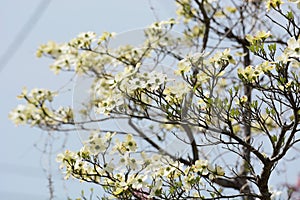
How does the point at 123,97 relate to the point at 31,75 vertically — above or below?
below

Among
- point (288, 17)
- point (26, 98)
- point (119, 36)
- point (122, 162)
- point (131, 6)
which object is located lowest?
point (122, 162)

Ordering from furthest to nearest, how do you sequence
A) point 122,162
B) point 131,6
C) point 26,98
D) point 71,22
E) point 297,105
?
point 71,22
point 131,6
point 26,98
point 122,162
point 297,105

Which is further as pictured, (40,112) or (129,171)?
(40,112)

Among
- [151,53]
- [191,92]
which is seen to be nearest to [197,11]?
[151,53]

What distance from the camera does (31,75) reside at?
2002 mm

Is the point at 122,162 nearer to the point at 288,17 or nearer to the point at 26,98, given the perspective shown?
the point at 288,17

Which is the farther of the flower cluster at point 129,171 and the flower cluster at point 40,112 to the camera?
the flower cluster at point 40,112

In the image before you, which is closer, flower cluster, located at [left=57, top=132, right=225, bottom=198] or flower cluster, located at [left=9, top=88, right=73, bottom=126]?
flower cluster, located at [left=57, top=132, right=225, bottom=198]

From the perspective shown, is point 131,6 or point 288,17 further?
point 131,6

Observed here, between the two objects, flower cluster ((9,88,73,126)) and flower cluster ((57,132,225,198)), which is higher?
flower cluster ((9,88,73,126))

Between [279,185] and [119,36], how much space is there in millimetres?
710

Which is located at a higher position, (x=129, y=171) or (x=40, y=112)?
(x=40, y=112)

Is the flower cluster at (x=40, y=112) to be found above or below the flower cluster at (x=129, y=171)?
above

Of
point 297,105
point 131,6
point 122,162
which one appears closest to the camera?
point 297,105
